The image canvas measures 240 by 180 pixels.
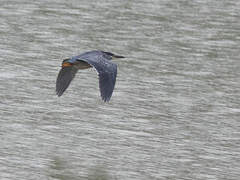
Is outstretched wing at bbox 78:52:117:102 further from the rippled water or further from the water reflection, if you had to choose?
the water reflection

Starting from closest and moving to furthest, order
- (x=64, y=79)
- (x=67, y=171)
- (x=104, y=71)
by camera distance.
Result: (x=67, y=171) → (x=104, y=71) → (x=64, y=79)

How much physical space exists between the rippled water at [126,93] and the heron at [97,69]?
1.54 ft

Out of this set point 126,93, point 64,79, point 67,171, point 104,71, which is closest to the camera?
point 67,171

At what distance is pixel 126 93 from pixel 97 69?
251 centimetres

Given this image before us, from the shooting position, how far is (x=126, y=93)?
433 inches

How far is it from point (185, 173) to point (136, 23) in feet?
25.5

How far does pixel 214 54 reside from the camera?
13.4 meters

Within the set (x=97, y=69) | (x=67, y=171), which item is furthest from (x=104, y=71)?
(x=67, y=171)

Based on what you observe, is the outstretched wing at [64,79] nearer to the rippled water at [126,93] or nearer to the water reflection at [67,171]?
the rippled water at [126,93]

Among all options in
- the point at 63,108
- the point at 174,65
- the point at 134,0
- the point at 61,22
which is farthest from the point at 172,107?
the point at 134,0

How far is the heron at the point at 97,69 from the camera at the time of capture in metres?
8.38

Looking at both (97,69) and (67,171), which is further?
(97,69)

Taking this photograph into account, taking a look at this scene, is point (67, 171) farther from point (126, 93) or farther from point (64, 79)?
point (126, 93)

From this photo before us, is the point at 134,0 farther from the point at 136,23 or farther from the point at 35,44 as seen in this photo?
the point at 35,44
